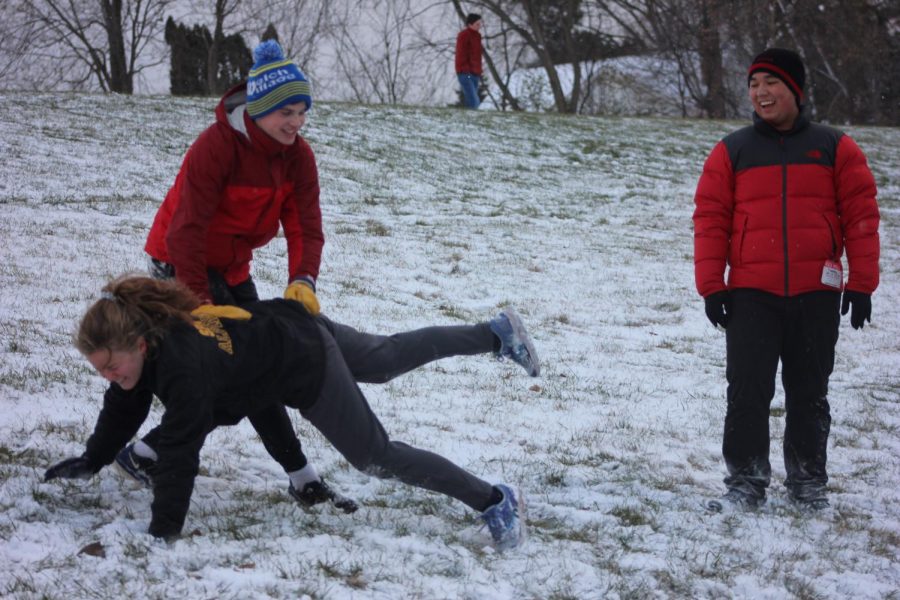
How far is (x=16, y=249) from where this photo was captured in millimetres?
8469

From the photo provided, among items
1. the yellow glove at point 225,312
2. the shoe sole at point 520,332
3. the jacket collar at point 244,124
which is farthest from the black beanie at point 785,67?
the yellow glove at point 225,312

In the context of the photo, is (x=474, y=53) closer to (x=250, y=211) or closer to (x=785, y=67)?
(x=785, y=67)

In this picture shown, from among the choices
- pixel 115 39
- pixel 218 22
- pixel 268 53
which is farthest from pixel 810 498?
pixel 115 39

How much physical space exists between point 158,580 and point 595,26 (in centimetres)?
3720

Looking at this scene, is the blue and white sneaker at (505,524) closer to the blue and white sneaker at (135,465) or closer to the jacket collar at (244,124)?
the blue and white sneaker at (135,465)

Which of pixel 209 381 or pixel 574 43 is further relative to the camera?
pixel 574 43

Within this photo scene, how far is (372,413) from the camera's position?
3537 millimetres

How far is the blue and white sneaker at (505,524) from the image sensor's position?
141 inches

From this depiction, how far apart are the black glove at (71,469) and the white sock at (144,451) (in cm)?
23

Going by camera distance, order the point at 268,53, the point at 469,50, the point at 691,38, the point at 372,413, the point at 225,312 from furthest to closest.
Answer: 1. the point at 691,38
2. the point at 469,50
3. the point at 268,53
4. the point at 372,413
5. the point at 225,312

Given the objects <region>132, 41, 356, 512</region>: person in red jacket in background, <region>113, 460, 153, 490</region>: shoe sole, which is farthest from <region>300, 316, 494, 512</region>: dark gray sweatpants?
<region>113, 460, 153, 490</region>: shoe sole

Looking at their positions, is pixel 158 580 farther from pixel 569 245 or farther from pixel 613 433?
pixel 569 245

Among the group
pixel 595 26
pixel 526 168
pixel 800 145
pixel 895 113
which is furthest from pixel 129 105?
pixel 895 113

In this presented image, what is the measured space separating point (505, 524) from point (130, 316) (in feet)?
5.51
